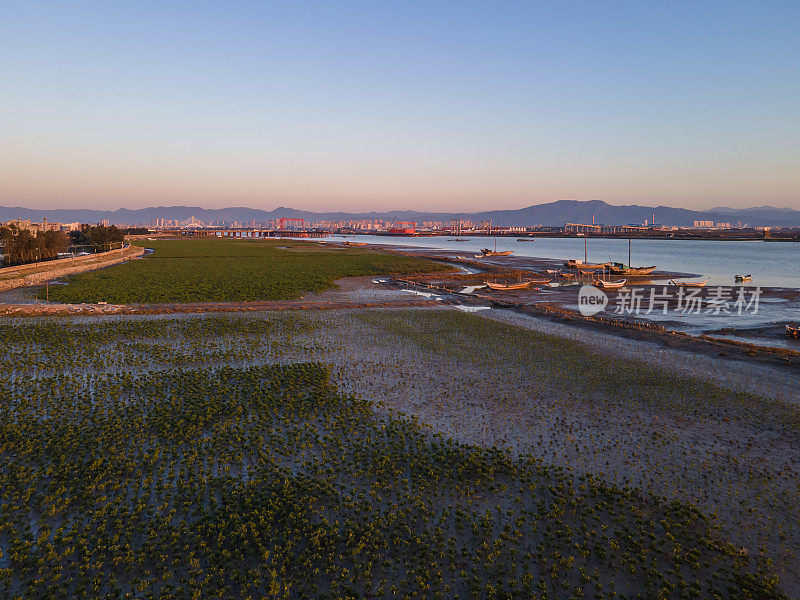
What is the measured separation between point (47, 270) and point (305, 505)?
42596 millimetres

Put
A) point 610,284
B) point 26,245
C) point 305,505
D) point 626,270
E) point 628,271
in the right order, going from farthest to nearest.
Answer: point 628,271, point 626,270, point 26,245, point 610,284, point 305,505

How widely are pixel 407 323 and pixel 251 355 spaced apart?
346 inches

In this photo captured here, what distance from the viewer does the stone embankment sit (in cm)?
3325

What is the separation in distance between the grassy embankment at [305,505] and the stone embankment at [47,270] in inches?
1001

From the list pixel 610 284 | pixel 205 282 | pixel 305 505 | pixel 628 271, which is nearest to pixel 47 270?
pixel 205 282

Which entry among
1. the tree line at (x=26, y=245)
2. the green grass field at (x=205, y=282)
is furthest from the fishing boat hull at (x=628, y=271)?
the tree line at (x=26, y=245)

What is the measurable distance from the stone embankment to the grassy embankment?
25415 mm

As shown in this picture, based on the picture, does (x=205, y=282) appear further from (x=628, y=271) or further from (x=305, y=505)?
(x=628, y=271)

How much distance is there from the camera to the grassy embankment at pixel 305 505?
6105 mm

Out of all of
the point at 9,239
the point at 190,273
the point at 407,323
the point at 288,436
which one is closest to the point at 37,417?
the point at 288,436

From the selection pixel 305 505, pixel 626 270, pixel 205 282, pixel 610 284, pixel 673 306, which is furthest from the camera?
pixel 626 270

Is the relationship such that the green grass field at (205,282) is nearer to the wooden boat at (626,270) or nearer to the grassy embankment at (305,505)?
the grassy embankment at (305,505)

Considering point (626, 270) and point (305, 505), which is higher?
point (626, 270)

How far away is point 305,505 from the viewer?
759cm
